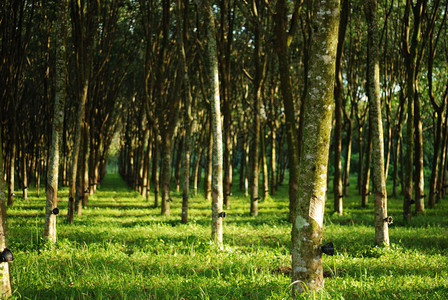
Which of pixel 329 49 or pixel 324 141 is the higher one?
pixel 329 49

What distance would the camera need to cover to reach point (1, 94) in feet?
38.0

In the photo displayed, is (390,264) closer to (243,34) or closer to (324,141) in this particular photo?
(324,141)

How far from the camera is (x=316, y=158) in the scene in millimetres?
4059

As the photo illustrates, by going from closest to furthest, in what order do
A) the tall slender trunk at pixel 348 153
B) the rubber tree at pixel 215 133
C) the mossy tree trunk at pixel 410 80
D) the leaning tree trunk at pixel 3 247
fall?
1. the leaning tree trunk at pixel 3 247
2. the rubber tree at pixel 215 133
3. the mossy tree trunk at pixel 410 80
4. the tall slender trunk at pixel 348 153

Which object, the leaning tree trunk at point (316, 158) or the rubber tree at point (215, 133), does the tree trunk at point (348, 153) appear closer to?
the rubber tree at point (215, 133)

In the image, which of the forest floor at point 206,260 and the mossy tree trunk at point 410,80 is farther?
the mossy tree trunk at point 410,80

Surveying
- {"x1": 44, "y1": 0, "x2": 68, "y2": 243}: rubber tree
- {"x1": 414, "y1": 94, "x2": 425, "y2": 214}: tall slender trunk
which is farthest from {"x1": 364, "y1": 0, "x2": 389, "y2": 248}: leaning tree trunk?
{"x1": 44, "y1": 0, "x2": 68, "y2": 243}: rubber tree

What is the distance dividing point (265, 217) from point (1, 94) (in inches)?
358

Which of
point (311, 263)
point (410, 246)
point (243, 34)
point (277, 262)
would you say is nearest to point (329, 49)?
point (311, 263)

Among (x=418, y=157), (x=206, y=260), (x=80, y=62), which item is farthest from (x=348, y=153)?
(x=80, y=62)

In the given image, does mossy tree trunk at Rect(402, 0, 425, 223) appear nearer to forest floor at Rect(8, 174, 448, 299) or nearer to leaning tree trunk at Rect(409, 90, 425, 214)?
forest floor at Rect(8, 174, 448, 299)

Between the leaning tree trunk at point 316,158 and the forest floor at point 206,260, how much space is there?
11.6 inches

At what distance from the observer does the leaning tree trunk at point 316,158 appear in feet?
13.3

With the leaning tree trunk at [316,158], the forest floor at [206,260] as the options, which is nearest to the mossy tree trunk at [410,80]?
the forest floor at [206,260]
